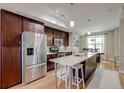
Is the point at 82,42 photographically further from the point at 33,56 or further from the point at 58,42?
the point at 33,56

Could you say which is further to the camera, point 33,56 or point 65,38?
point 65,38

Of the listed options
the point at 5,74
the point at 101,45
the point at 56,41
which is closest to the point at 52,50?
the point at 56,41

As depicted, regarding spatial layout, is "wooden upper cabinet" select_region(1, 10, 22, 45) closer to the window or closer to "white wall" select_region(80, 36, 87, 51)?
the window

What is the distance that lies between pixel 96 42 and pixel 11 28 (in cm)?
787

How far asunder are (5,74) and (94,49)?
7.54m

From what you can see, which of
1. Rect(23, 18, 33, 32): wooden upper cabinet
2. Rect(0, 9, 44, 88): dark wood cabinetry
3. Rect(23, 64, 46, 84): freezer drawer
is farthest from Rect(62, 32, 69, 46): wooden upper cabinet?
Rect(0, 9, 44, 88): dark wood cabinetry

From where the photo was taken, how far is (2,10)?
312cm

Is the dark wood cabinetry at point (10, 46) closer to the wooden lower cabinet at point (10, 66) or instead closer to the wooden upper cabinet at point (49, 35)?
the wooden lower cabinet at point (10, 66)

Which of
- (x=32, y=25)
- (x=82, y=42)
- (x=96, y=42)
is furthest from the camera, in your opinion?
(x=82, y=42)

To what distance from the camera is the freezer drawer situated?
357 centimetres

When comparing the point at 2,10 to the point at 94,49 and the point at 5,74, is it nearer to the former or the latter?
the point at 5,74

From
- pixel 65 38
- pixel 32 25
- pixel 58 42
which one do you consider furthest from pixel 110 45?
pixel 32 25

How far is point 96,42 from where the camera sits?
9.83 meters

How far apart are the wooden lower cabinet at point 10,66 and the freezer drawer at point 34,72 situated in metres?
0.26
